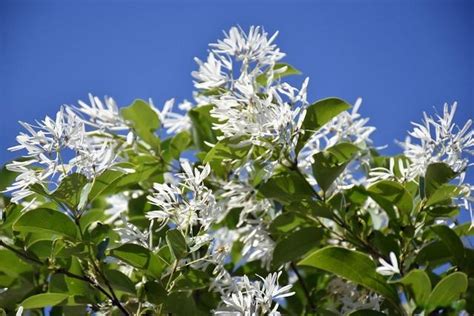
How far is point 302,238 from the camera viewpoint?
1549 mm

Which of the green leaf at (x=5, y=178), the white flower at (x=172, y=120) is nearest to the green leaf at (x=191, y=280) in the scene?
the green leaf at (x=5, y=178)

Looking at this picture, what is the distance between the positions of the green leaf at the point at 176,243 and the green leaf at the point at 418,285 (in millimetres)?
318

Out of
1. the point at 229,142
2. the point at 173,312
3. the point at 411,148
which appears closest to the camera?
the point at 173,312

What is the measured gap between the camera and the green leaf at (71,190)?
1.32 m

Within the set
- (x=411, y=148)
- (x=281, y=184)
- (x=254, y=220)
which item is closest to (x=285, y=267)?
(x=254, y=220)

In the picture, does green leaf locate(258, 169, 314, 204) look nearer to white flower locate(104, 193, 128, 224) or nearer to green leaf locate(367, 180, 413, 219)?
green leaf locate(367, 180, 413, 219)

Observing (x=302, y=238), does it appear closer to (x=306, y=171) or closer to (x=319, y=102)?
(x=306, y=171)

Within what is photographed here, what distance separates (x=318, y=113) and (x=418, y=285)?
14.5 inches

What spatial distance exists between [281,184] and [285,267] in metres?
0.23

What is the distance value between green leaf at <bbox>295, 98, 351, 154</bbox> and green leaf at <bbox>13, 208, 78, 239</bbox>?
0.41 m

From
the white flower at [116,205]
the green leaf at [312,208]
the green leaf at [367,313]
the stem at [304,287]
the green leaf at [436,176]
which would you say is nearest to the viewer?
the green leaf at [367,313]

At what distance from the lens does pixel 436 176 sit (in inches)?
57.0

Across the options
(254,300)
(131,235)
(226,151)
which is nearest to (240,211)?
(226,151)

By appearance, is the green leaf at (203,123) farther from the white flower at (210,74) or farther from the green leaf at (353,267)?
the green leaf at (353,267)
